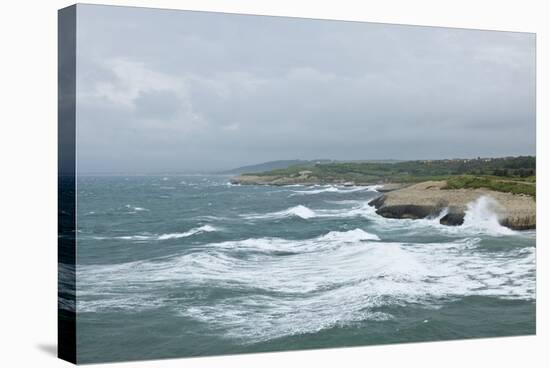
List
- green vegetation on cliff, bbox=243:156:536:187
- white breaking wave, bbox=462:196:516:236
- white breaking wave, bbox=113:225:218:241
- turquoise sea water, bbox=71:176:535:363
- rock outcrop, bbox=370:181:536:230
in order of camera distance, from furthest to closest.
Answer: white breaking wave, bbox=462:196:516:236 < rock outcrop, bbox=370:181:536:230 < green vegetation on cliff, bbox=243:156:536:187 < white breaking wave, bbox=113:225:218:241 < turquoise sea water, bbox=71:176:535:363

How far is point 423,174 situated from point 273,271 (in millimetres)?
2569

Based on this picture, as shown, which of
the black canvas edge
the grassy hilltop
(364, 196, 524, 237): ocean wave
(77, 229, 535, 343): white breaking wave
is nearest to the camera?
the black canvas edge

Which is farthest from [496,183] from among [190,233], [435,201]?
[190,233]

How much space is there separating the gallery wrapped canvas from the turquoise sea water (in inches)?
0.8

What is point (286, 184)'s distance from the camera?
482 inches

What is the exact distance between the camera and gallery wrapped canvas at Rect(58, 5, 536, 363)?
36.2 feet

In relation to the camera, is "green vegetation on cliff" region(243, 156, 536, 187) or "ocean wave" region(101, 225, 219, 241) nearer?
"ocean wave" region(101, 225, 219, 241)

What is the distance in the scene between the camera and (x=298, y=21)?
1209 centimetres

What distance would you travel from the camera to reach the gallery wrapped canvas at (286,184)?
36.2 ft

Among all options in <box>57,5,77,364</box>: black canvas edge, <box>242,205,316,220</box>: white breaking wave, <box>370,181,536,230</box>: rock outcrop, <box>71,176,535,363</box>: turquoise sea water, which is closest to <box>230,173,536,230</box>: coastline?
<box>370,181,536,230</box>: rock outcrop

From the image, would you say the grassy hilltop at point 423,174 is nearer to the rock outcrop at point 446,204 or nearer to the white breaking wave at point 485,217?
the rock outcrop at point 446,204

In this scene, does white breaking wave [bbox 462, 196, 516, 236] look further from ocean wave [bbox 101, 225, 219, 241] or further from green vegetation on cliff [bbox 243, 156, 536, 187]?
ocean wave [bbox 101, 225, 219, 241]

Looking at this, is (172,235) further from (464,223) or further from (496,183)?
(496,183)

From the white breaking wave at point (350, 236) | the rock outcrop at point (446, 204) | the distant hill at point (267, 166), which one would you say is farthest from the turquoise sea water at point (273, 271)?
the distant hill at point (267, 166)
